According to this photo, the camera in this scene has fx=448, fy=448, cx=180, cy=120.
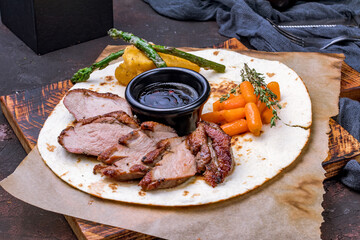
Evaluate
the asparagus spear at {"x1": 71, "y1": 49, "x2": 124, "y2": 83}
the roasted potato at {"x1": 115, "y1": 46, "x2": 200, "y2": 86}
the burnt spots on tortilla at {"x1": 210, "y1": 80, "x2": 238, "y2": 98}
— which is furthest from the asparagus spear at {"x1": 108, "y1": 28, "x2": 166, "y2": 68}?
the burnt spots on tortilla at {"x1": 210, "y1": 80, "x2": 238, "y2": 98}

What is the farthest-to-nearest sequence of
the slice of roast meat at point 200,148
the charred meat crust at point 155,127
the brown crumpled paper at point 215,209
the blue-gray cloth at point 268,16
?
the blue-gray cloth at point 268,16 → the charred meat crust at point 155,127 → the slice of roast meat at point 200,148 → the brown crumpled paper at point 215,209

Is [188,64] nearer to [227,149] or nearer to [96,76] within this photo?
[96,76]

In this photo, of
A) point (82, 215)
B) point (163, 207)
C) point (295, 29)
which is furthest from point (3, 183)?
point (295, 29)

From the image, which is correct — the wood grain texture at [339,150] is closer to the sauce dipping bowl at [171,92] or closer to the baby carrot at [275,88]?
the baby carrot at [275,88]

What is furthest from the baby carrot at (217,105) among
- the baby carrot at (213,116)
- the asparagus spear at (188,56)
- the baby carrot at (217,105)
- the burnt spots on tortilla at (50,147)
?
the burnt spots on tortilla at (50,147)

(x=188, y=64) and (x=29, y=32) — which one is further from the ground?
→ (x=188, y=64)

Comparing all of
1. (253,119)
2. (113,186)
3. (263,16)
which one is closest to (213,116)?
(253,119)
